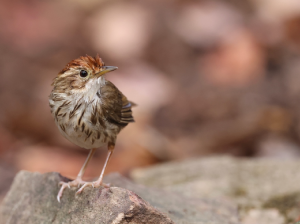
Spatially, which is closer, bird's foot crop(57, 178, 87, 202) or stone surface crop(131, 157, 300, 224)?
bird's foot crop(57, 178, 87, 202)

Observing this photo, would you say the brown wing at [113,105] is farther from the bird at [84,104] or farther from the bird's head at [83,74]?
the bird's head at [83,74]

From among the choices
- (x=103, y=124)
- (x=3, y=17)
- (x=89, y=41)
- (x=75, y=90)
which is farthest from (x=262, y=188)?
(x=3, y=17)

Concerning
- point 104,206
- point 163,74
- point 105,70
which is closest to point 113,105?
point 105,70

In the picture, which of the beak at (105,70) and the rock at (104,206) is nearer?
the rock at (104,206)

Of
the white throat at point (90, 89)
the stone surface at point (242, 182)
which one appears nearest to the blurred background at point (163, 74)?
the stone surface at point (242, 182)

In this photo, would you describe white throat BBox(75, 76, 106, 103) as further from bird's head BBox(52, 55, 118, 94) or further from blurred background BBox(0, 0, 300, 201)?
blurred background BBox(0, 0, 300, 201)

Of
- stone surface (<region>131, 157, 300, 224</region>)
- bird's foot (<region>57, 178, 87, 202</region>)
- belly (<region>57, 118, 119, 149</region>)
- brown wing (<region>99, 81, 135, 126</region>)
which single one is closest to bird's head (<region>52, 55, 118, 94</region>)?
brown wing (<region>99, 81, 135, 126</region>)

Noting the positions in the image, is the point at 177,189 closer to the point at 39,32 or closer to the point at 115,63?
the point at 115,63

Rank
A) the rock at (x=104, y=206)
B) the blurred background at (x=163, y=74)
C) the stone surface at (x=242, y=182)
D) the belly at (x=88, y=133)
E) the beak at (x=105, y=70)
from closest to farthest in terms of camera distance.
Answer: the rock at (x=104, y=206), the beak at (x=105, y=70), the belly at (x=88, y=133), the stone surface at (x=242, y=182), the blurred background at (x=163, y=74)
